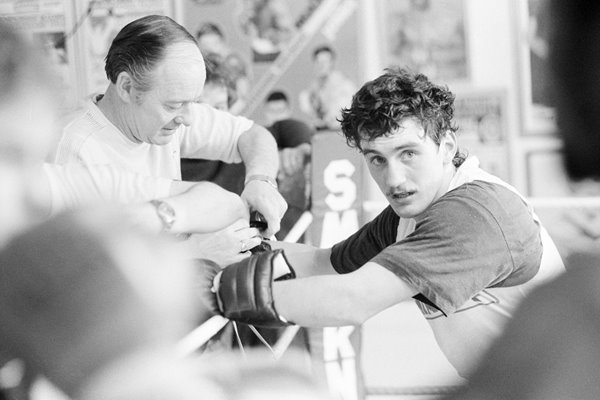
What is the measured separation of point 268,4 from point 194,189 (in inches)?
57.0

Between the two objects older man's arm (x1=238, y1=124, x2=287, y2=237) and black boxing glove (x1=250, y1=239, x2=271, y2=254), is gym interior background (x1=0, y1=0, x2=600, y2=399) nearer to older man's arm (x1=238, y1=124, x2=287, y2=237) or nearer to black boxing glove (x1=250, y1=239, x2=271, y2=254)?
older man's arm (x1=238, y1=124, x2=287, y2=237)

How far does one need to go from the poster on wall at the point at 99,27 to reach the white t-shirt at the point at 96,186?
777mm

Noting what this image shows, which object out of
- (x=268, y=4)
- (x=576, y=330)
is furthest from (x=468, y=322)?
(x=268, y=4)

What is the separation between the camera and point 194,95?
0.71 metres

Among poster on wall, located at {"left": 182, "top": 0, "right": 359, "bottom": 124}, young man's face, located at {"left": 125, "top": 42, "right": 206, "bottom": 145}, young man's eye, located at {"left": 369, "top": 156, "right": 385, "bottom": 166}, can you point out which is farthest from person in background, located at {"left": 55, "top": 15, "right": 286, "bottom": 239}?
poster on wall, located at {"left": 182, "top": 0, "right": 359, "bottom": 124}

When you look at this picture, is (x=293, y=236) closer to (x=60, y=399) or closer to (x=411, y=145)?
(x=411, y=145)

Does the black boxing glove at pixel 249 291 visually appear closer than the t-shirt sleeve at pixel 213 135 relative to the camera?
Yes

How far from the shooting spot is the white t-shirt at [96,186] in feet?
0.94

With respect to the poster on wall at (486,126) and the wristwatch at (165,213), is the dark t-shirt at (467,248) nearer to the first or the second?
the wristwatch at (165,213)

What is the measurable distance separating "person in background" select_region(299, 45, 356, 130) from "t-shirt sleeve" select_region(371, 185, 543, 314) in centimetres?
108

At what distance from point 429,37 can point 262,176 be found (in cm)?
106

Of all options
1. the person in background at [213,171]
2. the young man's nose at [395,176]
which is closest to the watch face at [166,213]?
Answer: the young man's nose at [395,176]

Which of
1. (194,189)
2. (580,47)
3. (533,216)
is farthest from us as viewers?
(533,216)

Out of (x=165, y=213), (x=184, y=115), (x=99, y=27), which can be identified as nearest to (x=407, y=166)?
(x=184, y=115)
